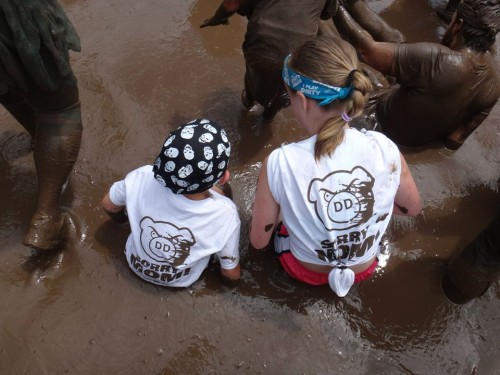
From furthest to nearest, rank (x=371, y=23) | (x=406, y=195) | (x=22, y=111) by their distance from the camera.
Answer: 1. (x=371, y=23)
2. (x=22, y=111)
3. (x=406, y=195)

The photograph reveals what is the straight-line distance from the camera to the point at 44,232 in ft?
7.16

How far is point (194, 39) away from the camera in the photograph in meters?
3.56

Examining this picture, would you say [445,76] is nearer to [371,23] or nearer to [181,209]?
[371,23]

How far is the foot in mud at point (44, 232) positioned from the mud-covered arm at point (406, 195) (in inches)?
66.2

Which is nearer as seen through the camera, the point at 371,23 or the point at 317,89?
the point at 317,89

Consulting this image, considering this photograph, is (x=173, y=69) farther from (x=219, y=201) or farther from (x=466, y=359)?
(x=466, y=359)

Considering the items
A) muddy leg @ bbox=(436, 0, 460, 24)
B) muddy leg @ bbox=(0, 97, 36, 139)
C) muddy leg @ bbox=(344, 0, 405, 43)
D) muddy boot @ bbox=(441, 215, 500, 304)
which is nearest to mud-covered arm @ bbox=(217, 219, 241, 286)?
muddy boot @ bbox=(441, 215, 500, 304)

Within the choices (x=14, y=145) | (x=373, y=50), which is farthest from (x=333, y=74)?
(x=14, y=145)

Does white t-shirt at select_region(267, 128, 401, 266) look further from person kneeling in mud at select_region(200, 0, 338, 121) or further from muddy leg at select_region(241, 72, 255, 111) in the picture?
muddy leg at select_region(241, 72, 255, 111)

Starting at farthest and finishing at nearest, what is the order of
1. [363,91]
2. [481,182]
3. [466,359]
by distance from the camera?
[481,182] < [466,359] < [363,91]

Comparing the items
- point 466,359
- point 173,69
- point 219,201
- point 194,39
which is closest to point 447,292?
point 466,359

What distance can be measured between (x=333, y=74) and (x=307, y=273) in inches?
39.6

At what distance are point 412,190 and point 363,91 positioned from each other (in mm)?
587

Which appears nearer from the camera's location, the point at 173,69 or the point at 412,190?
the point at 412,190
